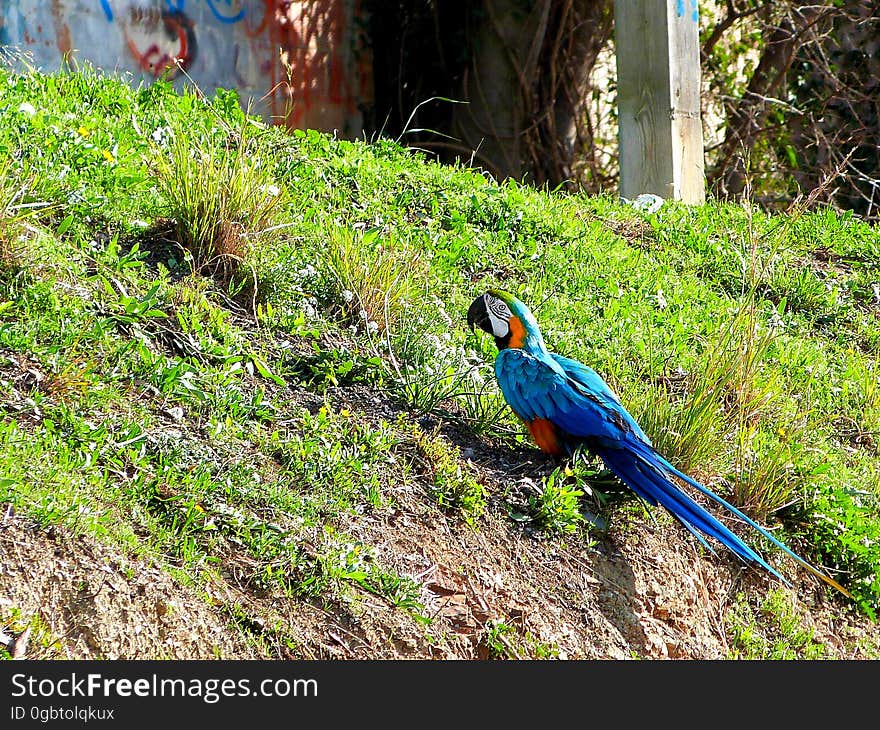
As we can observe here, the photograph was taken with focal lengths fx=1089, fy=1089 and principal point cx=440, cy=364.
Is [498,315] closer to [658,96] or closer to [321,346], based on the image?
[321,346]

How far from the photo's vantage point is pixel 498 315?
4.13m

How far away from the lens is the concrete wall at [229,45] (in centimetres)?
672

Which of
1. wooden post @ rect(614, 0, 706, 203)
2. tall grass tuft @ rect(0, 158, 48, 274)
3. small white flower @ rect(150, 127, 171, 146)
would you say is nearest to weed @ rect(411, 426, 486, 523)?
tall grass tuft @ rect(0, 158, 48, 274)

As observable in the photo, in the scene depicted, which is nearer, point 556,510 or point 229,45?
point 556,510

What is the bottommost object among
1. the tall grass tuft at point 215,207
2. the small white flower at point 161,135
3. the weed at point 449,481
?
the weed at point 449,481

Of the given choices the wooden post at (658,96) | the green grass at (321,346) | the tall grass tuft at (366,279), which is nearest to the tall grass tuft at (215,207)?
the green grass at (321,346)

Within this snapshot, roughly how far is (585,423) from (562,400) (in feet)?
0.37

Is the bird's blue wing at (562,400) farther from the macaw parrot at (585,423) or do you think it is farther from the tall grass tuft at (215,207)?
the tall grass tuft at (215,207)

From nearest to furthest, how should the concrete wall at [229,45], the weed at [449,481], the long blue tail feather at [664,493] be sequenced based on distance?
the long blue tail feather at [664,493] < the weed at [449,481] < the concrete wall at [229,45]

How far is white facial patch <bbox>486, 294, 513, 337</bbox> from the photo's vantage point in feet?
13.4

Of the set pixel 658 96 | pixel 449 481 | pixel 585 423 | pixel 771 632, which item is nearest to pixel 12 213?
pixel 449 481

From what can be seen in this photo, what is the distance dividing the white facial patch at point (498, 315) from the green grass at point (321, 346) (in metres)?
0.29

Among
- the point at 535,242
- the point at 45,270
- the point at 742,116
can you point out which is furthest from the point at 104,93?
the point at 742,116

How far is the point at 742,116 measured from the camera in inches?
360
